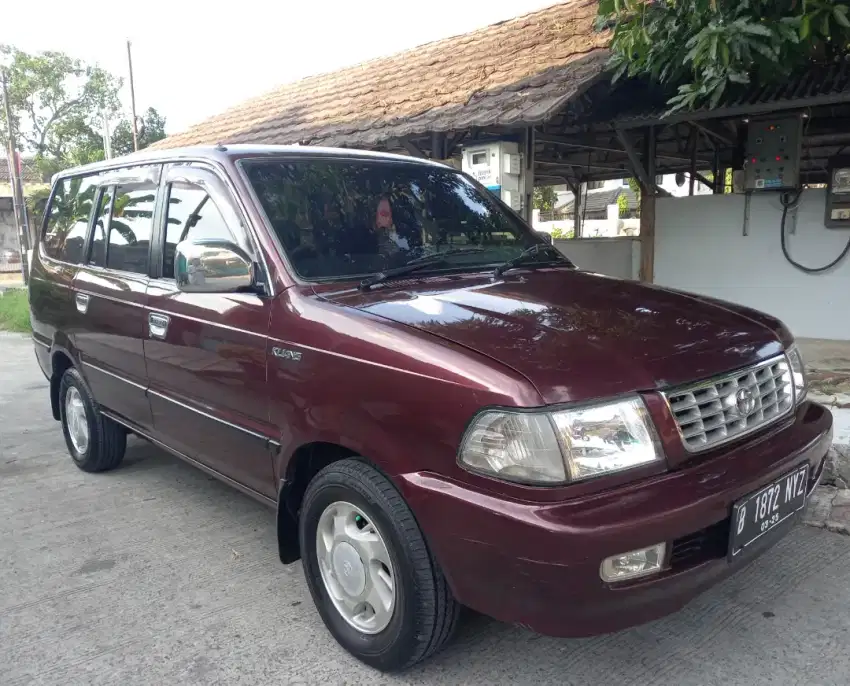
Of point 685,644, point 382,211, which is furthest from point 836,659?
point 382,211

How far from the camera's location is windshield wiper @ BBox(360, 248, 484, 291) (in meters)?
2.78

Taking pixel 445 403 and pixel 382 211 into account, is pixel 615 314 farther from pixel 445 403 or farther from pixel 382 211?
pixel 382 211

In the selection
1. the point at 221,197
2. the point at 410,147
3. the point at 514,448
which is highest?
the point at 410,147

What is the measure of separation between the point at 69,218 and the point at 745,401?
427cm

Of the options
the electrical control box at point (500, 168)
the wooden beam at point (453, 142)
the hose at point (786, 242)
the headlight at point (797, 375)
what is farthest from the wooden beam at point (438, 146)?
the headlight at point (797, 375)

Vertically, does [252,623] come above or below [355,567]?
below

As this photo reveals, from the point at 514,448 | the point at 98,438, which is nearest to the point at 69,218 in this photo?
the point at 98,438

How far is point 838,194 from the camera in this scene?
252 inches

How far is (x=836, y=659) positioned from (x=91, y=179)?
457cm

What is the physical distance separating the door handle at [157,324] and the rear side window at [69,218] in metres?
1.29

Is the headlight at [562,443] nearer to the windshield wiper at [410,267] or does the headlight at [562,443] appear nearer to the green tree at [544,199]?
the windshield wiper at [410,267]

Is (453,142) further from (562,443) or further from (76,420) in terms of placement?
(562,443)

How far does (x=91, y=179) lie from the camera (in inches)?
174

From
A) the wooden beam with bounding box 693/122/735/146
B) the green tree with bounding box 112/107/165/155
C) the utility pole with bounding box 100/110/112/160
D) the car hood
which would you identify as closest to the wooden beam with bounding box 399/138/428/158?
the wooden beam with bounding box 693/122/735/146
